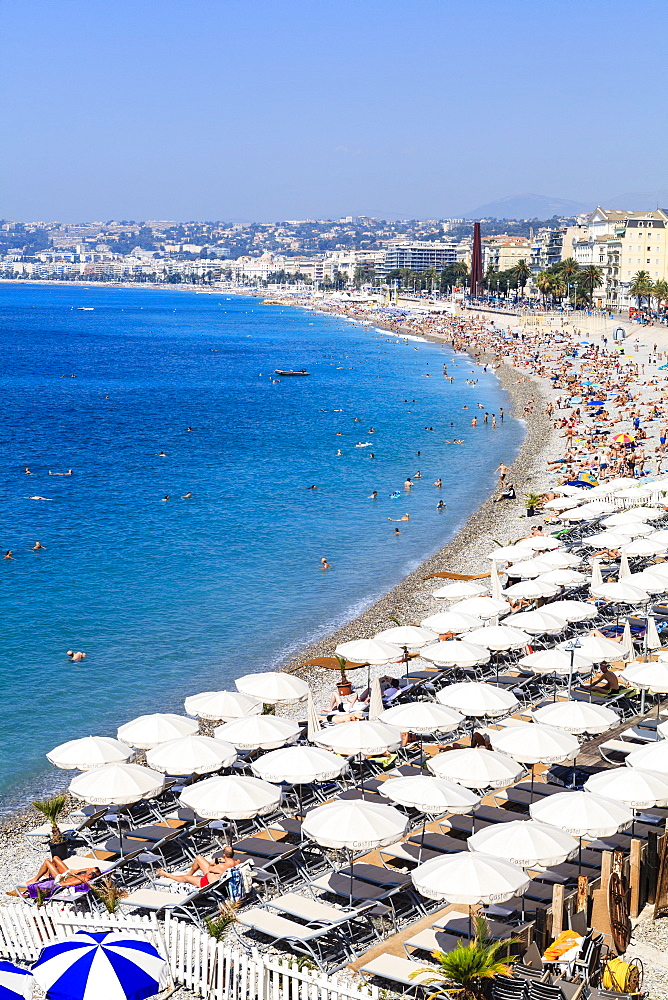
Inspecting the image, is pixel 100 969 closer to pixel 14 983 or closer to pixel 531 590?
pixel 14 983

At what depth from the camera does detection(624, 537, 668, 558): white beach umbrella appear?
22416mm

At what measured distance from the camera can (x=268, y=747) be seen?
1429 centimetres

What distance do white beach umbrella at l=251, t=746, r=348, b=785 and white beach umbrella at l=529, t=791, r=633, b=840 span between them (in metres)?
2.59

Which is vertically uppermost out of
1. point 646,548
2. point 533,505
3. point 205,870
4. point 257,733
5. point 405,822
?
point 646,548

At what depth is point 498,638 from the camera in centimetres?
1769

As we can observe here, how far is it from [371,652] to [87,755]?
5.52m

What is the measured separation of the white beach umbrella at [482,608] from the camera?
19.5 meters

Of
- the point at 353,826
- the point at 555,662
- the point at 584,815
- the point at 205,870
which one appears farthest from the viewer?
the point at 555,662

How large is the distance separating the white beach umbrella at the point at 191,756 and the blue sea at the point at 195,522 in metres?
4.75

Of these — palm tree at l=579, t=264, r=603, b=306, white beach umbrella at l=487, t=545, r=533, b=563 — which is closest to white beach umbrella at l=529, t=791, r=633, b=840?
white beach umbrella at l=487, t=545, r=533, b=563

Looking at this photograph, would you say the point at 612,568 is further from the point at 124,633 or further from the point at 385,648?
the point at 124,633

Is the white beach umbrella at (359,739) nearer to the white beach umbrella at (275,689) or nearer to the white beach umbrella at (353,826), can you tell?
the white beach umbrella at (353,826)

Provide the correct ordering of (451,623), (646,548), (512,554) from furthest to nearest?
1. (512,554)
2. (646,548)
3. (451,623)

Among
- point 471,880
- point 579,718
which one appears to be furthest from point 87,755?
point 579,718
